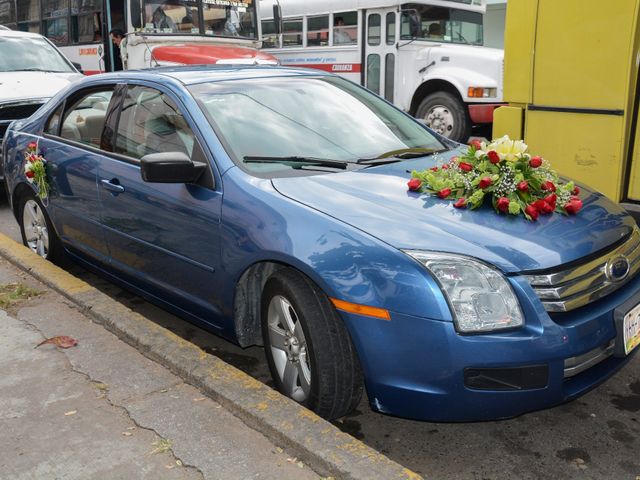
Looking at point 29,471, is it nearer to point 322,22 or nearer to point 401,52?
point 401,52

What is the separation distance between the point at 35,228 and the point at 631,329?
4.42m

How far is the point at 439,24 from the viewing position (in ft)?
37.6

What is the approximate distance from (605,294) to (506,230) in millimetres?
502

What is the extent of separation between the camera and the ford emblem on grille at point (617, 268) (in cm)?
300

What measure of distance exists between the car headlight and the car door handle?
2.16 m

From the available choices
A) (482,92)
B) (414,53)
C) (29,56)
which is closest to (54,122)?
(29,56)

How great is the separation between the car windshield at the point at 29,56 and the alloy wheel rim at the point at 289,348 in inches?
291

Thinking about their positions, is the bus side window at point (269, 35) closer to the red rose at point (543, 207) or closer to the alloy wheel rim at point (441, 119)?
the alloy wheel rim at point (441, 119)

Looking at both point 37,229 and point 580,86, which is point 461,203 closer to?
point 580,86

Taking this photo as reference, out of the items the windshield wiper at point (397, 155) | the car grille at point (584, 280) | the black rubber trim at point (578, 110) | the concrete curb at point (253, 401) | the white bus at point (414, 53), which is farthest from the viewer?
the white bus at point (414, 53)

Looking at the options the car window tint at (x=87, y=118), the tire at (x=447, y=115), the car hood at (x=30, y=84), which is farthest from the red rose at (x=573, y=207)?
the tire at (x=447, y=115)

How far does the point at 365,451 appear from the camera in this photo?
8.84 ft

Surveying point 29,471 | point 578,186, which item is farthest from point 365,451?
point 578,186

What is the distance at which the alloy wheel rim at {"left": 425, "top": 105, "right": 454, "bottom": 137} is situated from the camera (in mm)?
11008
